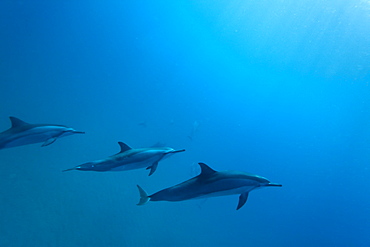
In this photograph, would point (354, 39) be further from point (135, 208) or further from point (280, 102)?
point (135, 208)

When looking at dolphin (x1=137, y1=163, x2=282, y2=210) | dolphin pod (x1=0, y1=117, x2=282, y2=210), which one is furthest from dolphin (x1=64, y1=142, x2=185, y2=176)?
dolphin (x1=137, y1=163, x2=282, y2=210)

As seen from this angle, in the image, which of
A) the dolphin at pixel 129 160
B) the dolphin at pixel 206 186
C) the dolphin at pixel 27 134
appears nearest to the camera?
the dolphin at pixel 206 186

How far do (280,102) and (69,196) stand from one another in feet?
83.1

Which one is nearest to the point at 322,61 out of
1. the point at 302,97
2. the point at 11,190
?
the point at 302,97

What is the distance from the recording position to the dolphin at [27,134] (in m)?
4.40

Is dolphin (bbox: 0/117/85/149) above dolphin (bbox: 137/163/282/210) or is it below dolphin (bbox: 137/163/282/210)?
above

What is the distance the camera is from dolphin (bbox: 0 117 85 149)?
440cm

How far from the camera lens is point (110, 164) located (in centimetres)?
425

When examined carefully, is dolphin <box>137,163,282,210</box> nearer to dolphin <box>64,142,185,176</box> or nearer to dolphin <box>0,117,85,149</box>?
dolphin <box>64,142,185,176</box>

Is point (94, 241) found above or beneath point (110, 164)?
beneath

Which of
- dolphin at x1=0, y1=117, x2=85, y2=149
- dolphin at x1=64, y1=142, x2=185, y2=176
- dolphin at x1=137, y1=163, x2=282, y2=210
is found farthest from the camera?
dolphin at x1=0, y1=117, x2=85, y2=149

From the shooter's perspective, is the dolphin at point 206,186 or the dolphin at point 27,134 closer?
the dolphin at point 206,186

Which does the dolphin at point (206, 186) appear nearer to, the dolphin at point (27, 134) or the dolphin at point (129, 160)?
the dolphin at point (129, 160)

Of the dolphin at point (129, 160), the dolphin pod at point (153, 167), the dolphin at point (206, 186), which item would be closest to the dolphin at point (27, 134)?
the dolphin pod at point (153, 167)
